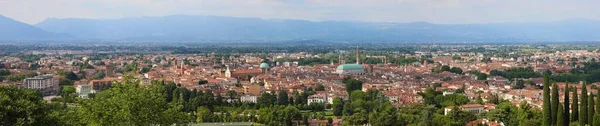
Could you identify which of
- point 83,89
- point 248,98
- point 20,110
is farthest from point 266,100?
point 20,110

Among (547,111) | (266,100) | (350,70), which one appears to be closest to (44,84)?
(266,100)

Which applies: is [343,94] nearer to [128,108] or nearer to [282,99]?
[282,99]

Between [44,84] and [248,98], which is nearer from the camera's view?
[248,98]

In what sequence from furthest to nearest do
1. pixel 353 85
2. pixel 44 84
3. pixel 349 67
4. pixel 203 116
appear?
pixel 349 67, pixel 353 85, pixel 44 84, pixel 203 116

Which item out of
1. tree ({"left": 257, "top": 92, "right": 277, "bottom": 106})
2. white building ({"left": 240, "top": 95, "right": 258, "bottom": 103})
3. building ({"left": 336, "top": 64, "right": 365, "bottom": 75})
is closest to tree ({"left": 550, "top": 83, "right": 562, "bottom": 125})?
tree ({"left": 257, "top": 92, "right": 277, "bottom": 106})

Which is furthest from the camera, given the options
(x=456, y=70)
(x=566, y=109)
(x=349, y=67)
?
(x=349, y=67)

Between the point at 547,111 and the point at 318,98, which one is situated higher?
the point at 547,111

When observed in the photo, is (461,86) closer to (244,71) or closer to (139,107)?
(244,71)

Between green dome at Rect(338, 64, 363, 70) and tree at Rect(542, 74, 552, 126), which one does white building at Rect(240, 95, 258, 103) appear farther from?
green dome at Rect(338, 64, 363, 70)

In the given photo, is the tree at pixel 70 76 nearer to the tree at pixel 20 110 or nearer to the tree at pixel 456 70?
the tree at pixel 456 70

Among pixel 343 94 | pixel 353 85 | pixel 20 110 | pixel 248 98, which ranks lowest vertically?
pixel 248 98
